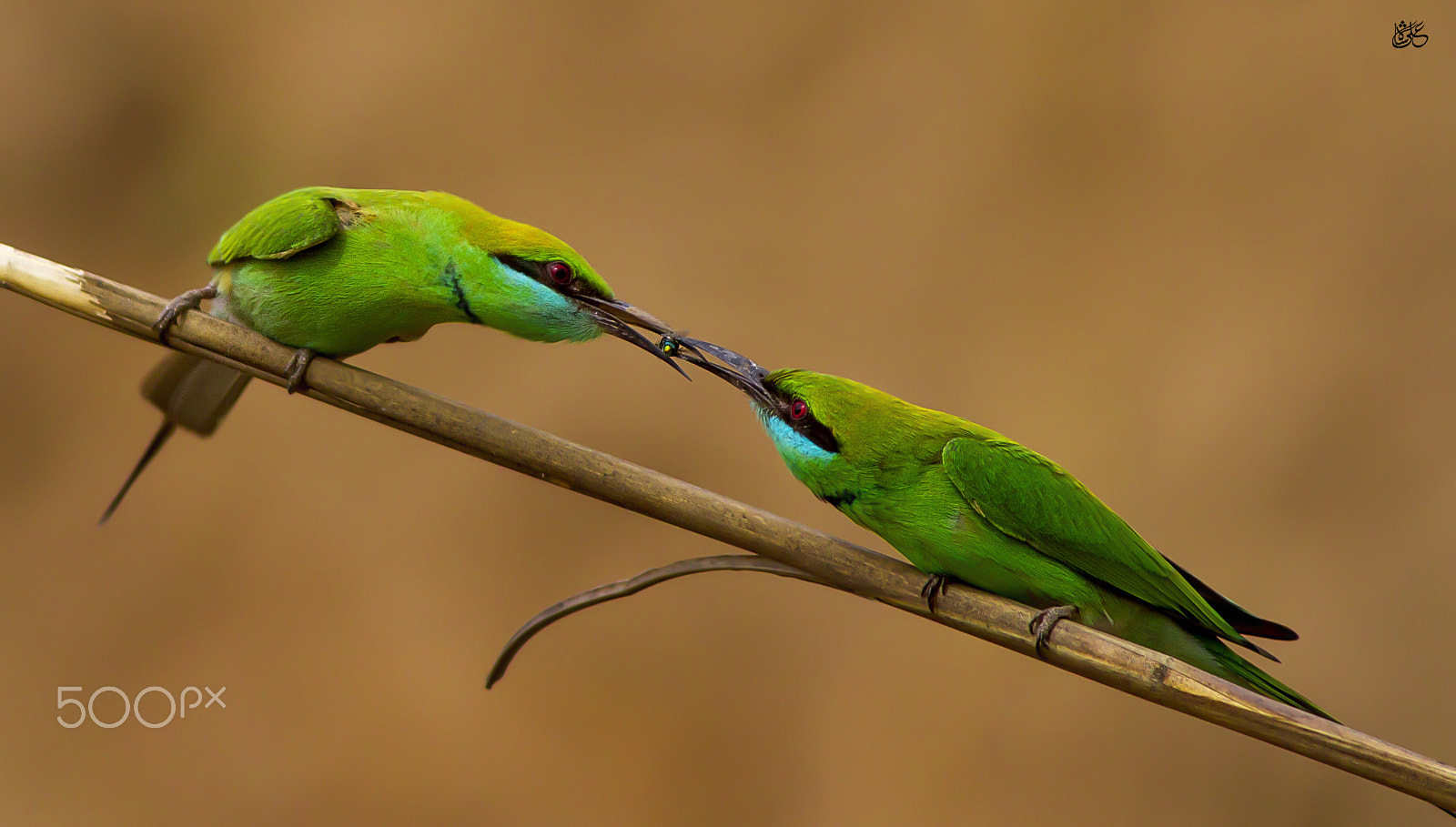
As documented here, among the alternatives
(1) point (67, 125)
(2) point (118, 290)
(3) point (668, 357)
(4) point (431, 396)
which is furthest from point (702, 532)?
(1) point (67, 125)

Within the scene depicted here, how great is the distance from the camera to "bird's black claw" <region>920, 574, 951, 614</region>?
1.24 metres

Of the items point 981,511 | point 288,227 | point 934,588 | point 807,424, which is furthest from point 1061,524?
point 288,227

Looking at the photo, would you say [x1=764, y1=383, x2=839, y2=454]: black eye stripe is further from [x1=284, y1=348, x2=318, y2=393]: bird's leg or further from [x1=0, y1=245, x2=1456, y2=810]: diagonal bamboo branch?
[x1=284, y1=348, x2=318, y2=393]: bird's leg

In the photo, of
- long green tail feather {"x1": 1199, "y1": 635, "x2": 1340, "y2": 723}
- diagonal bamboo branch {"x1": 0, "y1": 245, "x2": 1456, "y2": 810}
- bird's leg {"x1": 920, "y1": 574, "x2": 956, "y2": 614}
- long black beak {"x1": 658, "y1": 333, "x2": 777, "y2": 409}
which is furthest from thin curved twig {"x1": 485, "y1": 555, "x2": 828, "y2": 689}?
long green tail feather {"x1": 1199, "y1": 635, "x2": 1340, "y2": 723}

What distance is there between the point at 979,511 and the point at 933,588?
0.14 metres

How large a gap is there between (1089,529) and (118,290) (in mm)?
1411

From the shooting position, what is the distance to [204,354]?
4.52ft

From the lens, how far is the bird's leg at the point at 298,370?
1375 mm

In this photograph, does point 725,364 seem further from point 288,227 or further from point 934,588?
point 288,227

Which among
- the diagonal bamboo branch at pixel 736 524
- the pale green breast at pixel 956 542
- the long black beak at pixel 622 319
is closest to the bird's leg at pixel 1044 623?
the diagonal bamboo branch at pixel 736 524

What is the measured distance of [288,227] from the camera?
143 centimetres

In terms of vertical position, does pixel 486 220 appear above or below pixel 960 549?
above

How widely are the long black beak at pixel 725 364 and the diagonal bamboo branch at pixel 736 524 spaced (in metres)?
0.20

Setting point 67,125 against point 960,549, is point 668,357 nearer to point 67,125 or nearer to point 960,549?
point 960,549
